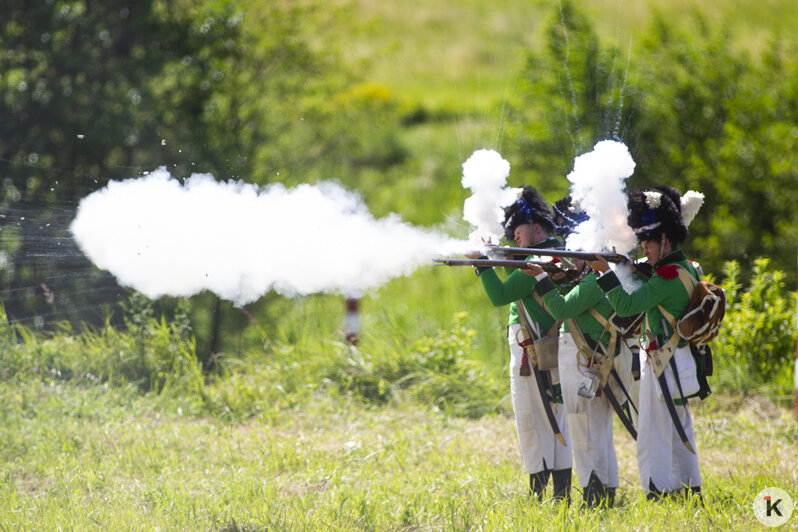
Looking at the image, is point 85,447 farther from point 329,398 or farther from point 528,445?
point 528,445

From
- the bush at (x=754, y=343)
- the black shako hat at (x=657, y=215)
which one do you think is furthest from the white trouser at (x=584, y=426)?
the bush at (x=754, y=343)

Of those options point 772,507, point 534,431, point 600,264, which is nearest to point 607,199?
point 600,264

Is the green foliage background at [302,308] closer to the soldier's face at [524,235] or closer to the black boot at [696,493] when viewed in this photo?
the black boot at [696,493]

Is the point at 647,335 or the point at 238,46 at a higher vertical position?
the point at 238,46

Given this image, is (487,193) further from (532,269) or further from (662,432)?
(662,432)

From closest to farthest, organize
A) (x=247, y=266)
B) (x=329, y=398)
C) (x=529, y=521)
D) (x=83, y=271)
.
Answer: (x=529, y=521) → (x=247, y=266) → (x=329, y=398) → (x=83, y=271)

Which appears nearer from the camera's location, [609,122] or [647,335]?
[647,335]

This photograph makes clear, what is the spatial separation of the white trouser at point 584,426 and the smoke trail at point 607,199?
1.90 ft

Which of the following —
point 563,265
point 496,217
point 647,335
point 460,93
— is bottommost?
point 647,335

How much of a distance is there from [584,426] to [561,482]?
15.8 inches

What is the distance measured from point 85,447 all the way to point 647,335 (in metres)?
3.85

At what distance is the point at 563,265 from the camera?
194 inches

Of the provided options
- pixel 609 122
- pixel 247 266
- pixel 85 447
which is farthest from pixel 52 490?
pixel 609 122

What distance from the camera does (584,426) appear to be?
4930 millimetres
